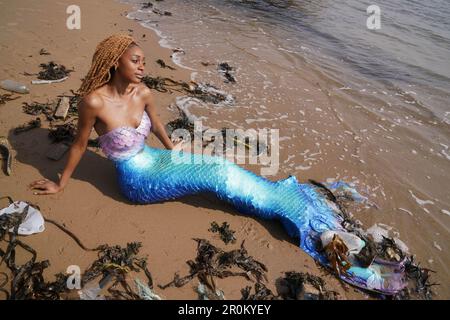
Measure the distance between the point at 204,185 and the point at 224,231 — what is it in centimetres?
48

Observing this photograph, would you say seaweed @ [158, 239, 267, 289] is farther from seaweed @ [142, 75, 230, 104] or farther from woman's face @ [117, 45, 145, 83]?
seaweed @ [142, 75, 230, 104]

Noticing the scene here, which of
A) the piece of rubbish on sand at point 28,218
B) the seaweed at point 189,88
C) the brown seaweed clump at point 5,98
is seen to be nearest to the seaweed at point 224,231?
the piece of rubbish on sand at point 28,218

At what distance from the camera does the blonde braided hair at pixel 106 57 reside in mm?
2807

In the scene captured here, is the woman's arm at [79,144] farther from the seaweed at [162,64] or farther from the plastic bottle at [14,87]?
the seaweed at [162,64]

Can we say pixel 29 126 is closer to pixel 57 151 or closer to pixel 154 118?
pixel 57 151

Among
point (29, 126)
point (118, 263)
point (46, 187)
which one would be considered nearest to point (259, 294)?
point (118, 263)

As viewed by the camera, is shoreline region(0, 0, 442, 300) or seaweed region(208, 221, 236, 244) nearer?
shoreline region(0, 0, 442, 300)

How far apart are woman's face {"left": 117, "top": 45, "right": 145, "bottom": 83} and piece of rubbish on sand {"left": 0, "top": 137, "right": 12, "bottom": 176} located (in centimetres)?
166

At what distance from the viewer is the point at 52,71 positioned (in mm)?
5254

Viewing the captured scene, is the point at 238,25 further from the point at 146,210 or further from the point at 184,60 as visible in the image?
the point at 146,210

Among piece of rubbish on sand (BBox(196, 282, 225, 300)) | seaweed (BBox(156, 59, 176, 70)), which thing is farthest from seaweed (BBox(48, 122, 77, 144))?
seaweed (BBox(156, 59, 176, 70))

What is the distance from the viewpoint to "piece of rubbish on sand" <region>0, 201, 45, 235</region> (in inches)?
115

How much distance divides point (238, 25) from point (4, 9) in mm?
5668
